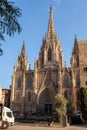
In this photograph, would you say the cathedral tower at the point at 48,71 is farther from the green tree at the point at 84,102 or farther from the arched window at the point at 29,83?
the green tree at the point at 84,102

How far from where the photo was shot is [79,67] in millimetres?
54062

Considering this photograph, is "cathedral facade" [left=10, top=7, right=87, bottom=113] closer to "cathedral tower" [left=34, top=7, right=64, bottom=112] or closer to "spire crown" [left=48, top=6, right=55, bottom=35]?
"cathedral tower" [left=34, top=7, right=64, bottom=112]

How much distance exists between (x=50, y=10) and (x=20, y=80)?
25230mm

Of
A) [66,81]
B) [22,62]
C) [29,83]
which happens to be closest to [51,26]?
[22,62]

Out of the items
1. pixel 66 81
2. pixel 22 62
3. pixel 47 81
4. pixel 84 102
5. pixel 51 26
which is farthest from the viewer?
pixel 51 26

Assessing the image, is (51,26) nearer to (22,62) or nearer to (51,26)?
(51,26)

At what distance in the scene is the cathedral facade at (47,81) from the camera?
52.3 metres

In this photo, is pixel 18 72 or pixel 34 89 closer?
pixel 34 89

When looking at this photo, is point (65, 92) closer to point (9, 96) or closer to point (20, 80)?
point (20, 80)

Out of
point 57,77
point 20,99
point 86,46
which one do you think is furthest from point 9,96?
point 86,46

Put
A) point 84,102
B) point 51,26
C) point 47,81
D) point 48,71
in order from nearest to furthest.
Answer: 1. point 84,102
2. point 47,81
3. point 48,71
4. point 51,26

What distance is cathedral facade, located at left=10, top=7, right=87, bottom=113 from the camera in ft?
172

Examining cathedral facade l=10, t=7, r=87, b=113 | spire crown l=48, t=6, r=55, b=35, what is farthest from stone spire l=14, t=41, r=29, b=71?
spire crown l=48, t=6, r=55, b=35

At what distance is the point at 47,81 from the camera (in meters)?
54.7
